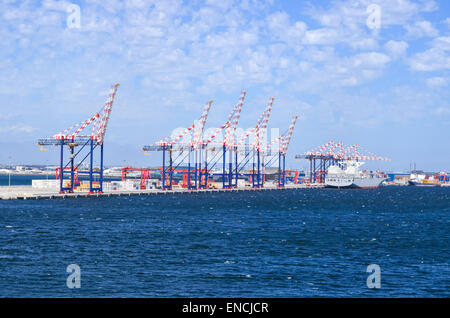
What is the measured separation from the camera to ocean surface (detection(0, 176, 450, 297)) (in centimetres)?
2955

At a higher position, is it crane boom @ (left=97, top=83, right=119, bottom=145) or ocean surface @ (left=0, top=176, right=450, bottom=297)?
crane boom @ (left=97, top=83, right=119, bottom=145)

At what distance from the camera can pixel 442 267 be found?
124 ft

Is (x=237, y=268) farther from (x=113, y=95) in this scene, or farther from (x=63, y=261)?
(x=113, y=95)

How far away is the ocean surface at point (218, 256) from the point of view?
29.5m

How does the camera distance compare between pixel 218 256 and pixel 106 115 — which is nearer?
pixel 218 256

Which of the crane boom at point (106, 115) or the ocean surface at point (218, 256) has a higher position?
the crane boom at point (106, 115)

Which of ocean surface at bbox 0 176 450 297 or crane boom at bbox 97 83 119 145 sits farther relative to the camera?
crane boom at bbox 97 83 119 145

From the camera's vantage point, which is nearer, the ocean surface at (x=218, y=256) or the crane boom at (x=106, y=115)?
the ocean surface at (x=218, y=256)

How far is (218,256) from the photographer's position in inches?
1619
